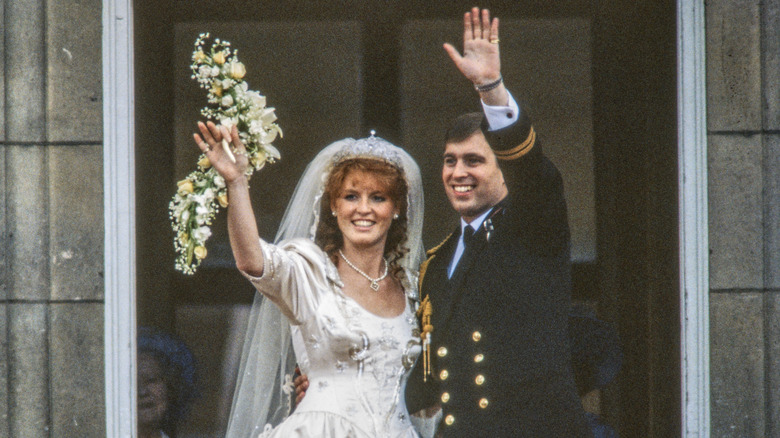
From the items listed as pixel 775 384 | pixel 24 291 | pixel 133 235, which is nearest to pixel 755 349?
pixel 775 384

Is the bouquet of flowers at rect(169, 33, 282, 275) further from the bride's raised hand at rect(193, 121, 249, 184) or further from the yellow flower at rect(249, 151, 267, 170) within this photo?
the bride's raised hand at rect(193, 121, 249, 184)

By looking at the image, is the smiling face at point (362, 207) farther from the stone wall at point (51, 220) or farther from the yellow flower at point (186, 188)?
the stone wall at point (51, 220)

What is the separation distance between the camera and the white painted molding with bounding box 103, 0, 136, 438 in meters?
4.19

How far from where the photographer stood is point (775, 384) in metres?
4.21

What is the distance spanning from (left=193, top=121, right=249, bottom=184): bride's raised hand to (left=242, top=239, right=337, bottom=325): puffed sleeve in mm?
352

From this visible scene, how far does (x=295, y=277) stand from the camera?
3893 millimetres

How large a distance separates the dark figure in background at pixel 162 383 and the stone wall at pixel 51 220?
0.23 meters

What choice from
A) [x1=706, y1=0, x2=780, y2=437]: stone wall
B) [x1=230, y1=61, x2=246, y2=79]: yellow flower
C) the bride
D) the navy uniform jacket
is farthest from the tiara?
[x1=706, y1=0, x2=780, y2=437]: stone wall

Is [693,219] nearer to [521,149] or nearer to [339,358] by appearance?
[521,149]

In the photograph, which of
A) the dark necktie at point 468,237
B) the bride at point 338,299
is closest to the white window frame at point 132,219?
the bride at point 338,299

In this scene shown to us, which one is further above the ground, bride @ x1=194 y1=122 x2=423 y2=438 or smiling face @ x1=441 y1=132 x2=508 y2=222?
smiling face @ x1=441 y1=132 x2=508 y2=222

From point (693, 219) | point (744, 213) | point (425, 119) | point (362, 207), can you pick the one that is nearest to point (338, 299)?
point (362, 207)

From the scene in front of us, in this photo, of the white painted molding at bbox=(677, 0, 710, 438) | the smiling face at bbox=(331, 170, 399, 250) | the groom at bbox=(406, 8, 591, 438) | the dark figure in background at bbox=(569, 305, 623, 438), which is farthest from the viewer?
the dark figure in background at bbox=(569, 305, 623, 438)

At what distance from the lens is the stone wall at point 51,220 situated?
4.19 m
